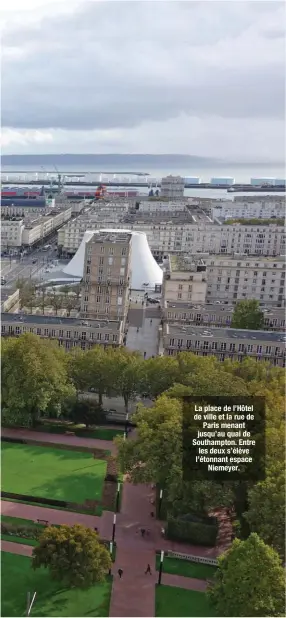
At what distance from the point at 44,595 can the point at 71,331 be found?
21171 mm

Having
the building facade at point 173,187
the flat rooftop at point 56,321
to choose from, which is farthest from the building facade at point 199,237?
the building facade at point 173,187

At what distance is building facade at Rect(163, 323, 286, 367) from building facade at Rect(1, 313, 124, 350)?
3987mm

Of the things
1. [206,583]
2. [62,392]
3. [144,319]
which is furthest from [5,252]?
[206,583]

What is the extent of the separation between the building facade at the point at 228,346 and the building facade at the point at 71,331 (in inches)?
157

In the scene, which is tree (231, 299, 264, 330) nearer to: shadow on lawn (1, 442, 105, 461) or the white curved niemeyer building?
the white curved niemeyer building

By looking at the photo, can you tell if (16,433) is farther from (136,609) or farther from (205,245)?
(205,245)

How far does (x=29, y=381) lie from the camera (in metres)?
25.4

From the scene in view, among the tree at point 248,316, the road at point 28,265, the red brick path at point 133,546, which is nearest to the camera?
the red brick path at point 133,546

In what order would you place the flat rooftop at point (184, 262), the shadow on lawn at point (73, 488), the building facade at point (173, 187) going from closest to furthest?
1. the shadow on lawn at point (73, 488)
2. the flat rooftop at point (184, 262)
3. the building facade at point (173, 187)

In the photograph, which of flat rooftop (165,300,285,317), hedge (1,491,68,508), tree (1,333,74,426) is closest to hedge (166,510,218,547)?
hedge (1,491,68,508)

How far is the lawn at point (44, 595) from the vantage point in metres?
16.1

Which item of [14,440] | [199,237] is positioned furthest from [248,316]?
[199,237]

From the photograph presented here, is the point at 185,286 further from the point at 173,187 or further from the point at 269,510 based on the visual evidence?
the point at 173,187

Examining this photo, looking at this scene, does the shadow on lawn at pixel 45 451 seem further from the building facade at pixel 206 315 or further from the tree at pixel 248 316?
the tree at pixel 248 316
